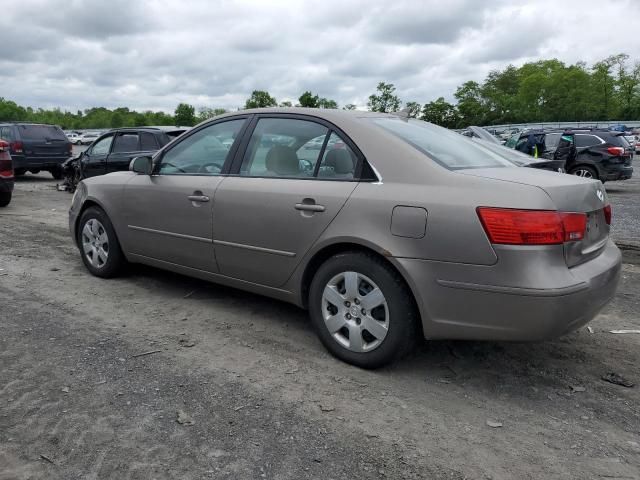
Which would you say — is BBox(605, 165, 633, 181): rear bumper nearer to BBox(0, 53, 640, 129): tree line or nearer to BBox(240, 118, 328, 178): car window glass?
BBox(240, 118, 328, 178): car window glass

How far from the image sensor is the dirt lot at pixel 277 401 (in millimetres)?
2533

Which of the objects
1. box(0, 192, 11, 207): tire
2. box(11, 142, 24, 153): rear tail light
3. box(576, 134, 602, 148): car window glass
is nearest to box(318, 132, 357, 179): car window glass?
box(0, 192, 11, 207): tire

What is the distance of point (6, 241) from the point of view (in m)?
→ 7.26

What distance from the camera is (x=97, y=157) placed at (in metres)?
A: 11.3

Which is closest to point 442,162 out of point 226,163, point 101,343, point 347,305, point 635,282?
point 347,305

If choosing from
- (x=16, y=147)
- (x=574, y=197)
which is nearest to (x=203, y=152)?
(x=574, y=197)

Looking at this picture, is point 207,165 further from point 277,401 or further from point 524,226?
point 524,226

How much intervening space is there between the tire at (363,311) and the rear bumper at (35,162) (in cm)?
1386

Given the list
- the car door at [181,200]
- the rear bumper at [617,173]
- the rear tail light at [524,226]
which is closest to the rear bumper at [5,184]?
the car door at [181,200]

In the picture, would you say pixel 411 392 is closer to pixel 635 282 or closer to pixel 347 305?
pixel 347 305

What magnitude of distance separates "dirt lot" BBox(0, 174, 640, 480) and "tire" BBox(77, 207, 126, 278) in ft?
2.02

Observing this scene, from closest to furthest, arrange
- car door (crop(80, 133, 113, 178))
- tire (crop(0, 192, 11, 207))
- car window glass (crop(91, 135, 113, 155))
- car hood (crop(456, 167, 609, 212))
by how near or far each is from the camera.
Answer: car hood (crop(456, 167, 609, 212)) → tire (crop(0, 192, 11, 207)) → car door (crop(80, 133, 113, 178)) → car window glass (crop(91, 135, 113, 155))

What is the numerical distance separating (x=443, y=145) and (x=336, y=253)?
1.04 meters

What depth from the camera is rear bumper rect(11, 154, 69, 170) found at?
14.8 meters
